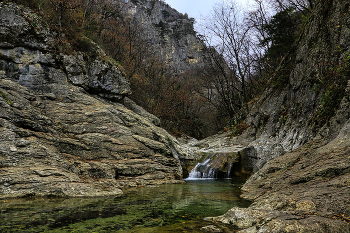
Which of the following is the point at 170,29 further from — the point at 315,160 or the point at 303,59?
the point at 315,160

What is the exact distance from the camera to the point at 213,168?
16.7 metres

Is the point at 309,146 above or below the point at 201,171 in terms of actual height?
above

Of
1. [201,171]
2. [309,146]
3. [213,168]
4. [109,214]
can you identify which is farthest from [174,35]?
[109,214]

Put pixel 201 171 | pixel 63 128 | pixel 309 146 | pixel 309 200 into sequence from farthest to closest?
pixel 201 171
pixel 63 128
pixel 309 146
pixel 309 200

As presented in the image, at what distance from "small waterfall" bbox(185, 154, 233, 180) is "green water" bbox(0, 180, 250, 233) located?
8533 millimetres

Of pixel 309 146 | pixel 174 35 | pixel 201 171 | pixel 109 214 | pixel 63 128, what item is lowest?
pixel 109 214

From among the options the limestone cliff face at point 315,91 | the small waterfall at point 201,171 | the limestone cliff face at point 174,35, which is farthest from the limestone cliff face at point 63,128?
the limestone cliff face at point 174,35

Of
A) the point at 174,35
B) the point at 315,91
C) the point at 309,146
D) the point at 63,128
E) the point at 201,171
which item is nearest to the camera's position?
the point at 309,146

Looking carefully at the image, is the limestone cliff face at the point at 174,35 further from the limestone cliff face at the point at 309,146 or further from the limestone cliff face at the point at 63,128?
the limestone cliff face at the point at 63,128

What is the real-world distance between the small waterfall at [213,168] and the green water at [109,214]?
8533mm

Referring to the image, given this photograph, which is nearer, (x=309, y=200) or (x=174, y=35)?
(x=309, y=200)

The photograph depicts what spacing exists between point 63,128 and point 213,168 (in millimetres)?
10790

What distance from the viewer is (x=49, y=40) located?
44.1ft

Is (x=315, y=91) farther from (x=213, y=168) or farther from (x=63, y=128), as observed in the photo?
(x=63, y=128)
